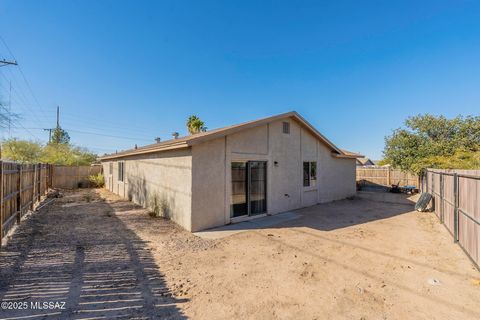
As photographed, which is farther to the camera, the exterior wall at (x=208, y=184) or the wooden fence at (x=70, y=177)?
the wooden fence at (x=70, y=177)

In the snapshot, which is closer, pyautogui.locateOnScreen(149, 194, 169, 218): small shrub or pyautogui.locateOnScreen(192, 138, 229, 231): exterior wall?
pyautogui.locateOnScreen(192, 138, 229, 231): exterior wall

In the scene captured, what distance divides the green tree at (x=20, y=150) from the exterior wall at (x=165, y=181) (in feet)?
53.4

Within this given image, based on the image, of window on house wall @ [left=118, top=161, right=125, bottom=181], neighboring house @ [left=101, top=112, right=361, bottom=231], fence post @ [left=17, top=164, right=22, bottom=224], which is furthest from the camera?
window on house wall @ [left=118, top=161, right=125, bottom=181]

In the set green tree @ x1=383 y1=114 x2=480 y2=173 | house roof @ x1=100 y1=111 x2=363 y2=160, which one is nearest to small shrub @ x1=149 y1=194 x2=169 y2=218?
house roof @ x1=100 y1=111 x2=363 y2=160

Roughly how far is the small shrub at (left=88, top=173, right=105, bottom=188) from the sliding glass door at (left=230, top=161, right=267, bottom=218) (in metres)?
16.6

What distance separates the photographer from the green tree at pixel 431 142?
1539 cm

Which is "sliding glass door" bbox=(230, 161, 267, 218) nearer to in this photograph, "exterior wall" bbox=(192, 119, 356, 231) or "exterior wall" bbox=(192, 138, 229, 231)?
"exterior wall" bbox=(192, 119, 356, 231)

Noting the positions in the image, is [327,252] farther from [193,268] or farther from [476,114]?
[476,114]

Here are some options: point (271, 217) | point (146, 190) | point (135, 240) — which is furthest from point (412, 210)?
point (146, 190)

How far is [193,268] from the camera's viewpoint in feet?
14.3

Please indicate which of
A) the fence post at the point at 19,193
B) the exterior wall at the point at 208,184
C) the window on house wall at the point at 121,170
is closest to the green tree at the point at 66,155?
the window on house wall at the point at 121,170

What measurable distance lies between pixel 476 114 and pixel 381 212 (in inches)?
557

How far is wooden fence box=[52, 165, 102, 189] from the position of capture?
18.2 metres

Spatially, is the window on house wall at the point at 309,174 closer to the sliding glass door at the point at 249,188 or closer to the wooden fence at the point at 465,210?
the sliding glass door at the point at 249,188
